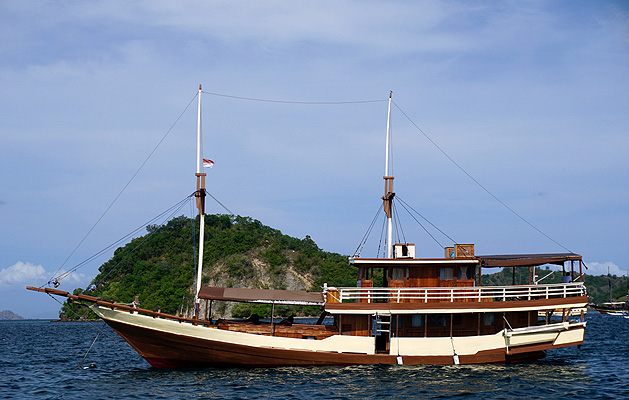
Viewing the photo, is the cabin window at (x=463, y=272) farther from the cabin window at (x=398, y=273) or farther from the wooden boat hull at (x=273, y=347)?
the wooden boat hull at (x=273, y=347)

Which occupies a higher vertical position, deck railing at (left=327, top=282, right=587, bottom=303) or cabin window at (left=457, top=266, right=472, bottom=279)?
cabin window at (left=457, top=266, right=472, bottom=279)

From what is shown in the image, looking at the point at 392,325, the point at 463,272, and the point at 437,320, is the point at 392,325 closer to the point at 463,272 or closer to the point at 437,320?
the point at 437,320

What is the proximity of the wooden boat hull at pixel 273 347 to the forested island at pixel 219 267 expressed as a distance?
70.9 metres

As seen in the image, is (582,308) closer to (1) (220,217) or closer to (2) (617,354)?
(2) (617,354)

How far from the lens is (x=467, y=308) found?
24.7 metres

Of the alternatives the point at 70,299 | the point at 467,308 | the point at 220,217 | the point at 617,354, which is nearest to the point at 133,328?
the point at 70,299

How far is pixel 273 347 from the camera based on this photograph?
2433 cm

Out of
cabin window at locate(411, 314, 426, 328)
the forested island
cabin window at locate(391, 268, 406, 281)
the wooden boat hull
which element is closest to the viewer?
the wooden boat hull

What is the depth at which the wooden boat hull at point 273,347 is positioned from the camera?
24031 mm

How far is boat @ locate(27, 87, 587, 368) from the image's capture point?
24.2m

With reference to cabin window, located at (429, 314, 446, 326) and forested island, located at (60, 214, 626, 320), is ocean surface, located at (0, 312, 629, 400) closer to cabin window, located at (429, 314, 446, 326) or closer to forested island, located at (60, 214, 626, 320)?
cabin window, located at (429, 314, 446, 326)

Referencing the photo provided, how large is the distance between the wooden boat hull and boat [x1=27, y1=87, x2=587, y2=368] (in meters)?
0.04

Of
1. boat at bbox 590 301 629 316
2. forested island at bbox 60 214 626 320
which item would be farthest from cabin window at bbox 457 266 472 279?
boat at bbox 590 301 629 316

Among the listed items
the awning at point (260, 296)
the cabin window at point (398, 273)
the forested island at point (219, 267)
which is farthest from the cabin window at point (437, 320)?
the forested island at point (219, 267)
